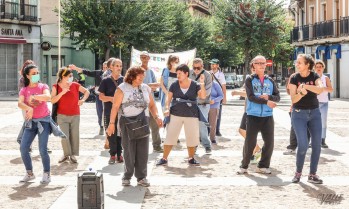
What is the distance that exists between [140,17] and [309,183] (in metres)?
33.8

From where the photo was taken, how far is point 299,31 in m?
47.3

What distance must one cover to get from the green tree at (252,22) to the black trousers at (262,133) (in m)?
31.4

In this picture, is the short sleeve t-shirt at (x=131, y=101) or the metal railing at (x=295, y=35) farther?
the metal railing at (x=295, y=35)

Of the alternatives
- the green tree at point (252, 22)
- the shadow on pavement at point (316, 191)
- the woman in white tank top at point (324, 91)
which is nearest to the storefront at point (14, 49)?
the green tree at point (252, 22)

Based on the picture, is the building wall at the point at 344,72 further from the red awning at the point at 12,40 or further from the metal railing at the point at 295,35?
the red awning at the point at 12,40

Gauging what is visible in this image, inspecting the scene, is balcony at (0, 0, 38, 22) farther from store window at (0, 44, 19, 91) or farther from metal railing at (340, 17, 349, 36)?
metal railing at (340, 17, 349, 36)

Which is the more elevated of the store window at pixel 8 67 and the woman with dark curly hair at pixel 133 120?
the store window at pixel 8 67

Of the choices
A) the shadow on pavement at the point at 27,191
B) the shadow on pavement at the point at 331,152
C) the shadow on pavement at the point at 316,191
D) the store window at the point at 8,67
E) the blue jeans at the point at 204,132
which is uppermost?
the store window at the point at 8,67

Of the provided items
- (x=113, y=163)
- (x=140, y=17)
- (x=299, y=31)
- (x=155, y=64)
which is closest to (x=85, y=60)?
(x=140, y=17)

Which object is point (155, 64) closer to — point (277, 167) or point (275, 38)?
point (275, 38)

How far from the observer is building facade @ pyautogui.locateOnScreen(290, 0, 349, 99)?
3900cm

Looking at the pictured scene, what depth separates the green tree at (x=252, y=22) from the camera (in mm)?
41406

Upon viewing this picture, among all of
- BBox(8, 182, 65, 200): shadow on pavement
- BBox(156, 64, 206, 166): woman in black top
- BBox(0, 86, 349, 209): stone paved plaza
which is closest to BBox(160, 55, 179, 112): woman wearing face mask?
BBox(0, 86, 349, 209): stone paved plaza

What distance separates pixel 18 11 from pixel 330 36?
59.6ft
